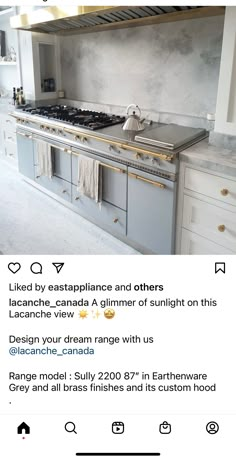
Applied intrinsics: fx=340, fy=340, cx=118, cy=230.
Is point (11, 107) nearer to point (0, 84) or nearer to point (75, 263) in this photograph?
point (0, 84)

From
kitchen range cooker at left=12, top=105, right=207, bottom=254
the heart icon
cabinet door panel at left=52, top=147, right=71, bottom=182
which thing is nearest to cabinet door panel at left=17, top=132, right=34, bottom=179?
kitchen range cooker at left=12, top=105, right=207, bottom=254

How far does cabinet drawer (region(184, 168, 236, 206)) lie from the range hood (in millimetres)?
933

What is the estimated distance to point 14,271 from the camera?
488mm

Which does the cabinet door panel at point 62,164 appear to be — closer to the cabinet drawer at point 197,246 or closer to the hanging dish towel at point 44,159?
the hanging dish towel at point 44,159

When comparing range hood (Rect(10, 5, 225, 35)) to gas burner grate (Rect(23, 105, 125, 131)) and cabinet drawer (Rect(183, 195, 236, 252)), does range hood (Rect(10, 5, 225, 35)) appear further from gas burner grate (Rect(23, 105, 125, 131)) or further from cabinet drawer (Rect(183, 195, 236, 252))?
cabinet drawer (Rect(183, 195, 236, 252))

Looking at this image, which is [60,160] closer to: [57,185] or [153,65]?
[57,185]

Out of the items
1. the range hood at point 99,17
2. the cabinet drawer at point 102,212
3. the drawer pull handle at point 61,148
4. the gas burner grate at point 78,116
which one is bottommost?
the cabinet drawer at point 102,212

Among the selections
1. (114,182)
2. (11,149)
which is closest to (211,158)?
(114,182)

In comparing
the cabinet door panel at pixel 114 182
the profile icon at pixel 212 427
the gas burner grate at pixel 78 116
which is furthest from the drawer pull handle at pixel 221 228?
the profile icon at pixel 212 427

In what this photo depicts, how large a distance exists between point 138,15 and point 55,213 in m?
1.49

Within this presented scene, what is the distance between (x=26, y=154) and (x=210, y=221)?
2033 millimetres

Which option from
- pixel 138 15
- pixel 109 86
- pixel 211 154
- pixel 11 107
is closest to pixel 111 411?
pixel 211 154

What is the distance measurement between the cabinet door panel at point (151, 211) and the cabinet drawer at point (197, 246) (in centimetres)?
7

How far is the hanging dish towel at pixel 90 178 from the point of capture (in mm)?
2201
